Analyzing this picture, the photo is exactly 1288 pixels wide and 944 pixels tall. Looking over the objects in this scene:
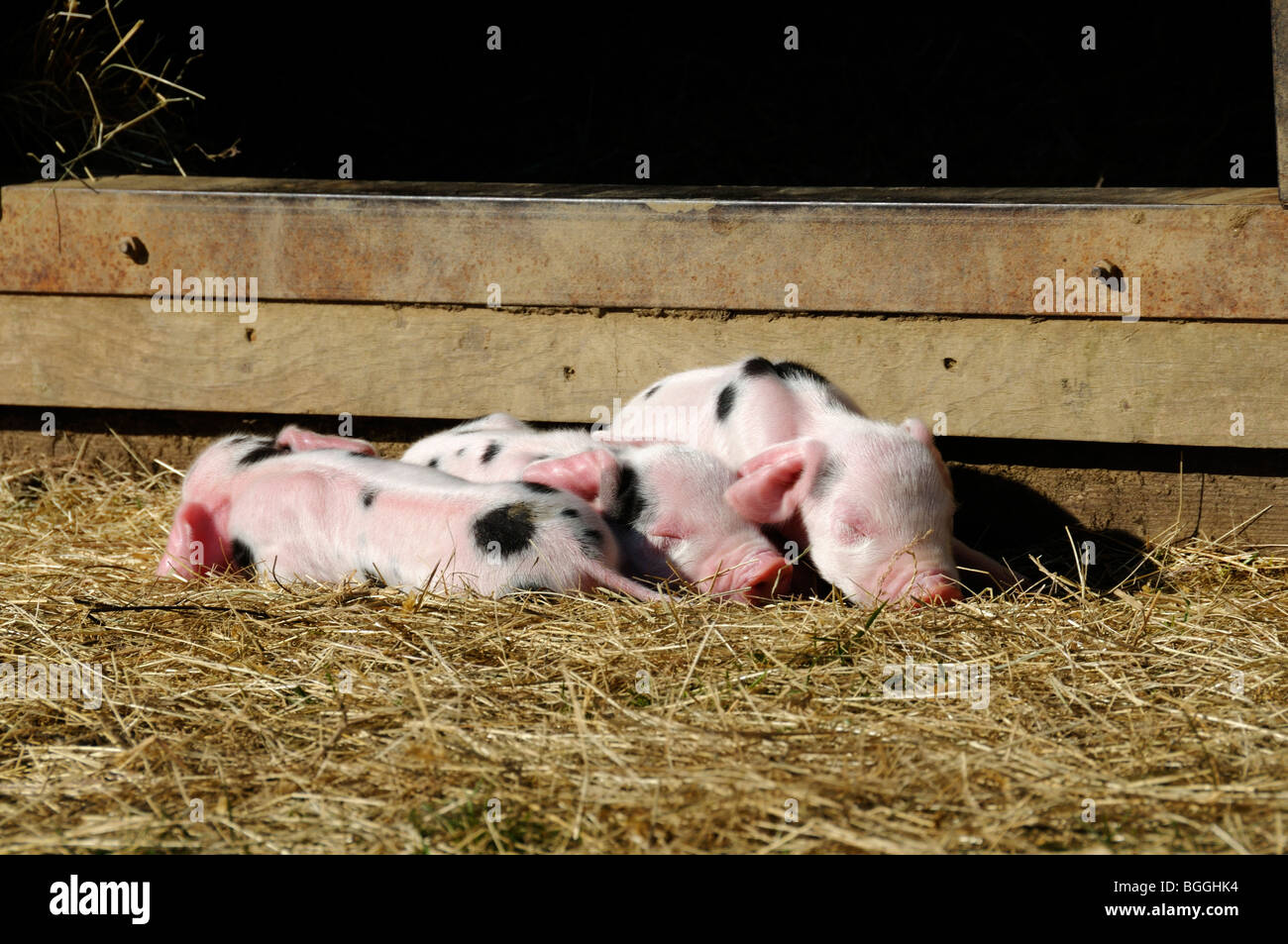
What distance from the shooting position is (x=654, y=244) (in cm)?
392

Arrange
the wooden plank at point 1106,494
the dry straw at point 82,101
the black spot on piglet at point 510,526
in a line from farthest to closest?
the dry straw at point 82,101
the wooden plank at point 1106,494
the black spot on piglet at point 510,526

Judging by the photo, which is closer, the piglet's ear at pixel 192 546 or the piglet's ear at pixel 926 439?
the piglet's ear at pixel 926 439

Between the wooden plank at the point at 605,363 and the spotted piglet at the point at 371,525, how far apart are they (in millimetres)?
363

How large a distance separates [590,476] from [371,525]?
592 millimetres

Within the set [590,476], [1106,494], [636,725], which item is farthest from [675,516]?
[1106,494]

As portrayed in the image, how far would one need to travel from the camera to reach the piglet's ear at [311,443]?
13.0 ft

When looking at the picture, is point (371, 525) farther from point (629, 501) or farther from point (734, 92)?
point (734, 92)

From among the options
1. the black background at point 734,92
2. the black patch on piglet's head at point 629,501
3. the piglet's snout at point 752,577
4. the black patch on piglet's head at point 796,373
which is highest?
the black background at point 734,92

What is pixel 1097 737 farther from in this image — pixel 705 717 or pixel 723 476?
pixel 723 476

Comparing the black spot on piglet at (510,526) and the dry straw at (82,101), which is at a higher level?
the dry straw at (82,101)

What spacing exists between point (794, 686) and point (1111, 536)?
1.69 m

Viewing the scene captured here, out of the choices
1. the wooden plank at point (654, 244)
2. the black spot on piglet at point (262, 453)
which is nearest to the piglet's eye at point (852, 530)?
the wooden plank at point (654, 244)

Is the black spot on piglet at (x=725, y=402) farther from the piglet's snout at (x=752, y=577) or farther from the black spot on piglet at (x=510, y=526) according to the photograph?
the black spot on piglet at (x=510, y=526)

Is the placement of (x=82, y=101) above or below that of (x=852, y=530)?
above
